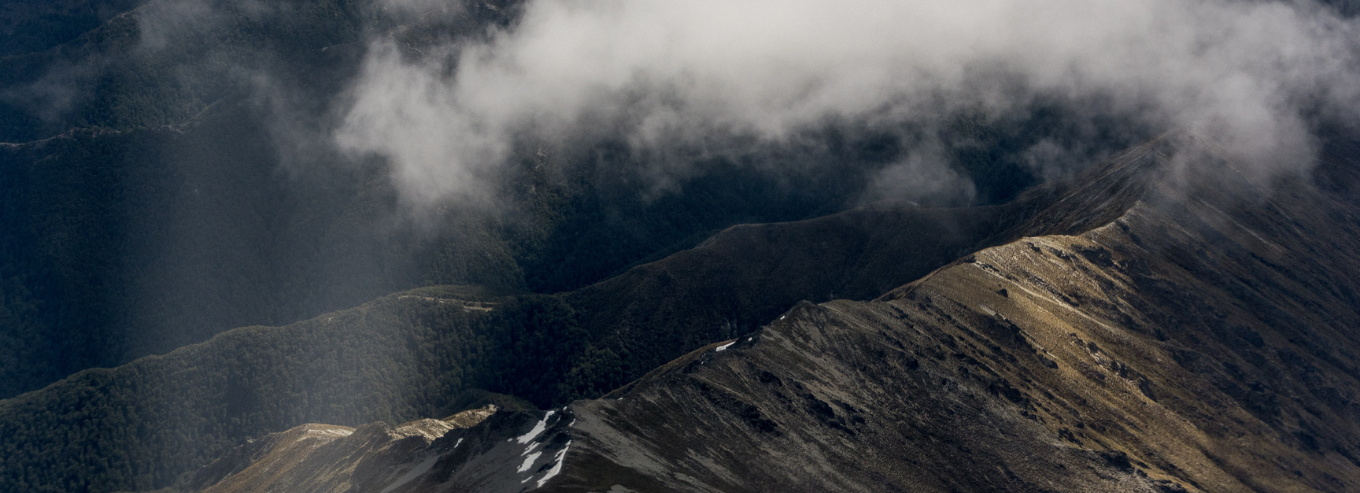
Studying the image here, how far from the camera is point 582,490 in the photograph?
19100 centimetres

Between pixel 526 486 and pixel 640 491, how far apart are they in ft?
69.0

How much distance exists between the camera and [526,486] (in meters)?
198

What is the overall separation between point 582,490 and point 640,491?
12.2m

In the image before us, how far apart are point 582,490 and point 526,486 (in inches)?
507

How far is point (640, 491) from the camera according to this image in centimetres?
19762
